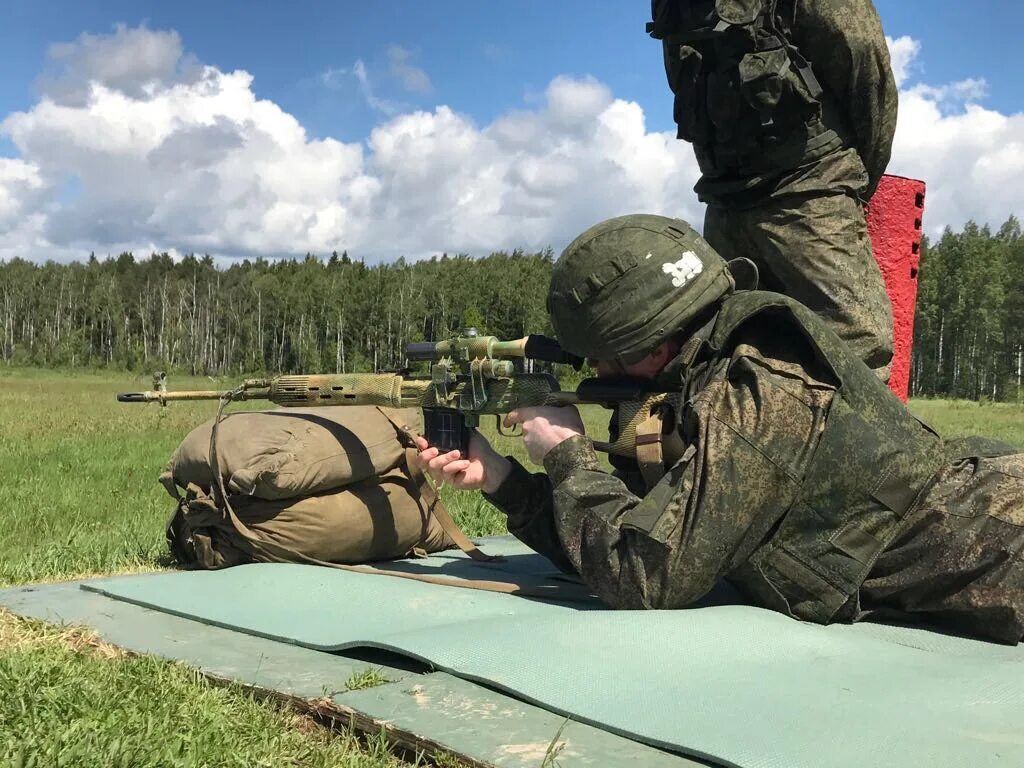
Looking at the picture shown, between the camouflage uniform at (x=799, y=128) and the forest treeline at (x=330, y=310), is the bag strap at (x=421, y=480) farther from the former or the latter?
the forest treeline at (x=330, y=310)

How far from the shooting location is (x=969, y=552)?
2861mm

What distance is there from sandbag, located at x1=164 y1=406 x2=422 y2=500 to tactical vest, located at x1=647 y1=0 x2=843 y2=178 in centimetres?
211

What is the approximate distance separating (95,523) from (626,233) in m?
4.45

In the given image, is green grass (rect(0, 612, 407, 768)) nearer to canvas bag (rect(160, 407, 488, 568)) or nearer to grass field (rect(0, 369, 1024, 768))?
grass field (rect(0, 369, 1024, 768))

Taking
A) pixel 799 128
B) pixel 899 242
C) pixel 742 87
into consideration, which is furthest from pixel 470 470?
pixel 899 242

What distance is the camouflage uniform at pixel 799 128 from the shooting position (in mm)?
4445

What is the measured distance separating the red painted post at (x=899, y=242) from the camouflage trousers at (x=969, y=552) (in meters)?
2.63

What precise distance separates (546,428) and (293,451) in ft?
4.97

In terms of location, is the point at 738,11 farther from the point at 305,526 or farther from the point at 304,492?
the point at 305,526

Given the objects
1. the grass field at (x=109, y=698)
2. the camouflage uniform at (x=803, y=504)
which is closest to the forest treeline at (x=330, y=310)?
the grass field at (x=109, y=698)

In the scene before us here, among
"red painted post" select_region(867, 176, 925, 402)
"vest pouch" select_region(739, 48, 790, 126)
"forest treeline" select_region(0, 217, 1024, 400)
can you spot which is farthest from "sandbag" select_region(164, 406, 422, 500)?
"forest treeline" select_region(0, 217, 1024, 400)

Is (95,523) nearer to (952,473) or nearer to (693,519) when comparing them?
(693,519)

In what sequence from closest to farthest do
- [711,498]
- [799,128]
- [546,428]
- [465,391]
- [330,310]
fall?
[711,498]
[546,428]
[465,391]
[799,128]
[330,310]

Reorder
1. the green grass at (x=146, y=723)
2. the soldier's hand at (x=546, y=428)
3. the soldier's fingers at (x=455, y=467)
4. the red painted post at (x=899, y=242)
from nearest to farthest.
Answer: the green grass at (x=146, y=723) → the soldier's hand at (x=546, y=428) → the soldier's fingers at (x=455, y=467) → the red painted post at (x=899, y=242)
